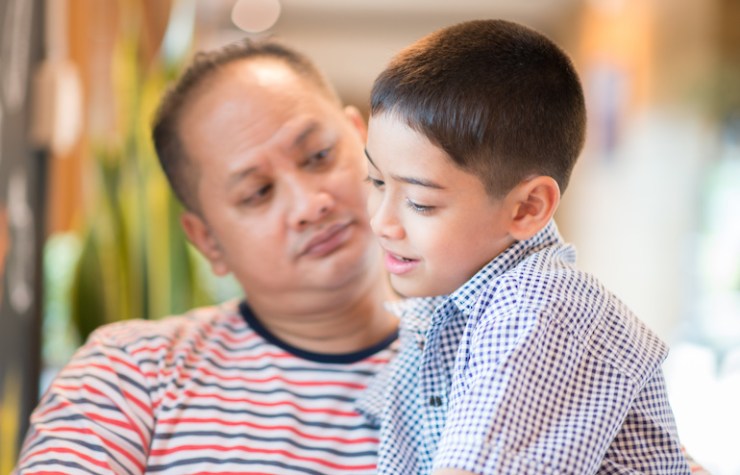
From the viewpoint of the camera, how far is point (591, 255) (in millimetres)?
6750

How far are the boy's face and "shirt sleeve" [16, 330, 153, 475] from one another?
0.54 meters

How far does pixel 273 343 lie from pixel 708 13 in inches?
183

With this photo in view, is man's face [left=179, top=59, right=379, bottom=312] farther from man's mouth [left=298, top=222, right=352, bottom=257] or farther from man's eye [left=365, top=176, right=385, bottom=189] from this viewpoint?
man's eye [left=365, top=176, right=385, bottom=189]

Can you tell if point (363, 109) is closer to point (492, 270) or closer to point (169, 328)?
point (169, 328)

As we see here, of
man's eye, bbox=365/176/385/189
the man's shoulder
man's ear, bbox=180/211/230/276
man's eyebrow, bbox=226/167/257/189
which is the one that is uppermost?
man's eye, bbox=365/176/385/189

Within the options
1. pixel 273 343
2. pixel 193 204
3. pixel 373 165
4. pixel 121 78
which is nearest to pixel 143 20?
pixel 121 78

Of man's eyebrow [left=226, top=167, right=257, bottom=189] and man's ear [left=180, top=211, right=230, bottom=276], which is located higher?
man's eyebrow [left=226, top=167, right=257, bottom=189]

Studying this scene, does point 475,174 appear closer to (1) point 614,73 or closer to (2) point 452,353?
(2) point 452,353

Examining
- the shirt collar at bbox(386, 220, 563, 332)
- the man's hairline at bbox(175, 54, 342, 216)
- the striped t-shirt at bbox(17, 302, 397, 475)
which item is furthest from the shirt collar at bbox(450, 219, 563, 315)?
the man's hairline at bbox(175, 54, 342, 216)

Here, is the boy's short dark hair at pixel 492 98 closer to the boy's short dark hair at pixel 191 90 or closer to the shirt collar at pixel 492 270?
the shirt collar at pixel 492 270

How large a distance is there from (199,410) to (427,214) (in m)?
0.57

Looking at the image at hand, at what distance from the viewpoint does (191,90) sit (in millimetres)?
1677

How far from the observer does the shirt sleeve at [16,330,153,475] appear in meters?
1.35

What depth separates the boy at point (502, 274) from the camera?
3.21ft
